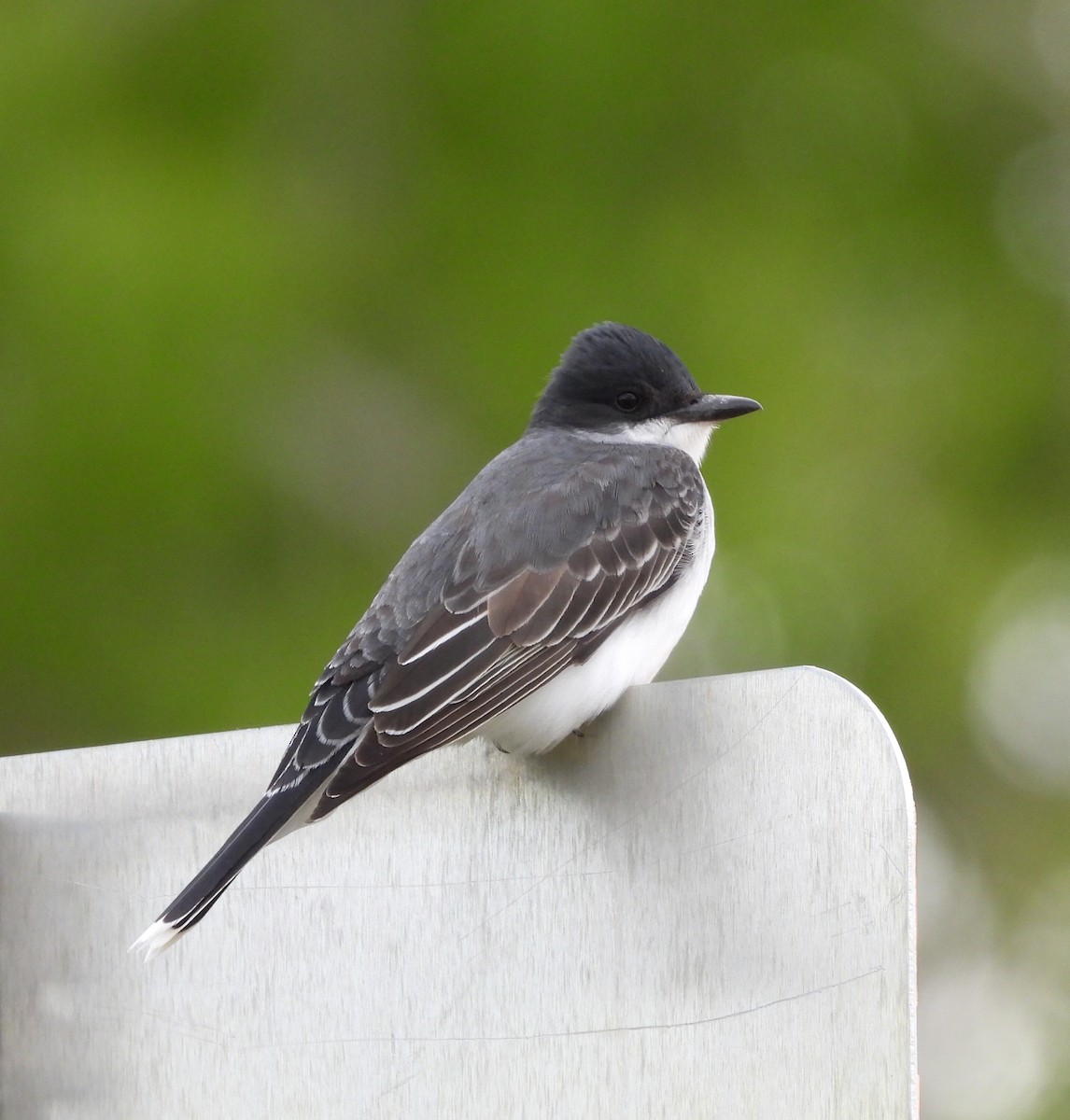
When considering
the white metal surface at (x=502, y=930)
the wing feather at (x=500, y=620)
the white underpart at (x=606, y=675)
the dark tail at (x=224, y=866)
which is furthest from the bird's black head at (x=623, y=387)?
the dark tail at (x=224, y=866)

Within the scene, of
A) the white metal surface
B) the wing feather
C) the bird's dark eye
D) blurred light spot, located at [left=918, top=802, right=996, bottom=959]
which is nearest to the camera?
the white metal surface

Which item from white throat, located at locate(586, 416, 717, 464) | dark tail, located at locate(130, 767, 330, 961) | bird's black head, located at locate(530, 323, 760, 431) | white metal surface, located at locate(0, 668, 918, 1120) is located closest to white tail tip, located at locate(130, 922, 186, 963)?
dark tail, located at locate(130, 767, 330, 961)

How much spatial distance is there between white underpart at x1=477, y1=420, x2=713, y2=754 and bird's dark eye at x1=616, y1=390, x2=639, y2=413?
42 cm

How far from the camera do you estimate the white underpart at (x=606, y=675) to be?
251cm

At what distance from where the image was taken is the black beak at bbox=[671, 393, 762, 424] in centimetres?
361

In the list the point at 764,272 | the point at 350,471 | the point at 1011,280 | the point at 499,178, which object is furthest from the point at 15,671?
the point at 1011,280

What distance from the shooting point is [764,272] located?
235 inches

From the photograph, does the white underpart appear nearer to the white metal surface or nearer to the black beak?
the white metal surface

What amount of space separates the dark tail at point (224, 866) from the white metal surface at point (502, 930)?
140 mm

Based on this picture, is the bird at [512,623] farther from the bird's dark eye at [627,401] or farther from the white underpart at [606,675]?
the bird's dark eye at [627,401]

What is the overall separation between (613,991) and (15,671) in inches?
154

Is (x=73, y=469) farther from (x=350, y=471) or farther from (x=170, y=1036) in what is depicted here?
(x=170, y=1036)

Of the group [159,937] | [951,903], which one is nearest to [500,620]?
[159,937]

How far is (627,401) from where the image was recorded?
3721 mm
